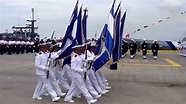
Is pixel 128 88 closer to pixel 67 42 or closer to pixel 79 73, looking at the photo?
pixel 67 42

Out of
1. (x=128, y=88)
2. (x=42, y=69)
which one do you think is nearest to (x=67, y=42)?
(x=42, y=69)

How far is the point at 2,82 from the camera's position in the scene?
1241cm

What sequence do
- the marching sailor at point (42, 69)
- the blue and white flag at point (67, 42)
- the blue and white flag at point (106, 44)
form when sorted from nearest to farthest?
the marching sailor at point (42, 69), the blue and white flag at point (106, 44), the blue and white flag at point (67, 42)

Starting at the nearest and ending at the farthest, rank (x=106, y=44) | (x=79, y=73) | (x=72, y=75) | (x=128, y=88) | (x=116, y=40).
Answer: (x=79, y=73) < (x=72, y=75) < (x=106, y=44) < (x=116, y=40) < (x=128, y=88)

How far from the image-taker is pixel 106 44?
10.5 m

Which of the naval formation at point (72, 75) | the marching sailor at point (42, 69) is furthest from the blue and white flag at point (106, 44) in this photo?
the marching sailor at point (42, 69)

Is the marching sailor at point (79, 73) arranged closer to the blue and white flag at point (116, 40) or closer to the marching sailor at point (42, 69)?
the marching sailor at point (42, 69)

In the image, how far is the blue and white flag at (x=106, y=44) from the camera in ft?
33.2

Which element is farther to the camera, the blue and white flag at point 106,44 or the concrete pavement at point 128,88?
the blue and white flag at point 106,44

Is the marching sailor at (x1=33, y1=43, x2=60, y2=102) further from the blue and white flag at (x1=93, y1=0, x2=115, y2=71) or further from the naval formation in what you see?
the blue and white flag at (x1=93, y1=0, x2=115, y2=71)

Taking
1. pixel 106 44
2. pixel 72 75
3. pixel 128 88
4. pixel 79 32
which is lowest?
pixel 128 88

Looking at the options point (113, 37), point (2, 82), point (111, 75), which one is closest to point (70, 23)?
point (113, 37)

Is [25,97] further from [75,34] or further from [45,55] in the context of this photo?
[75,34]

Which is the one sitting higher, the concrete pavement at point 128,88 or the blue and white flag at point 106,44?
the blue and white flag at point 106,44
